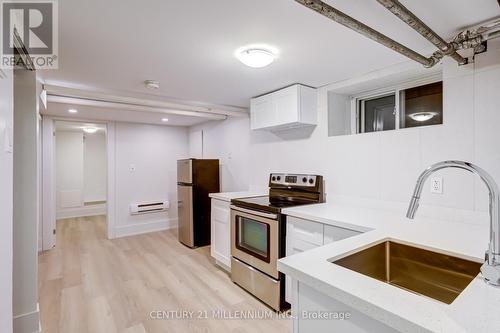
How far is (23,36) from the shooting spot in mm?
1486

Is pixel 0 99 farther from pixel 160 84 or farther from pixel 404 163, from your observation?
pixel 404 163

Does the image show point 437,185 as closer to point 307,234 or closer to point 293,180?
point 307,234

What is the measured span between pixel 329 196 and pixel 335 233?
79 cm

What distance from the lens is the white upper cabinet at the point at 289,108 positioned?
2.56m

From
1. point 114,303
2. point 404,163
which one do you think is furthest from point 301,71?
point 114,303

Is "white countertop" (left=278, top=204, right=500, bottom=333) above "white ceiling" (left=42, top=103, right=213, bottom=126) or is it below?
below

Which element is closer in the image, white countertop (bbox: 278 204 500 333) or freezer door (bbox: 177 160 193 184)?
white countertop (bbox: 278 204 500 333)

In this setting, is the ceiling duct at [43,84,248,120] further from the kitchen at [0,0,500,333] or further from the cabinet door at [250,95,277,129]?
the cabinet door at [250,95,277,129]

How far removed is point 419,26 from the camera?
1.26 metres

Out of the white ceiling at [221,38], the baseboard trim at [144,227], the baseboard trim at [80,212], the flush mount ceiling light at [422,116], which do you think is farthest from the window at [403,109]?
the baseboard trim at [80,212]

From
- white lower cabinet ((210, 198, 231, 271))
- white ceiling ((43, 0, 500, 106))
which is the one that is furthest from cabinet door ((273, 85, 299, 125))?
white lower cabinet ((210, 198, 231, 271))

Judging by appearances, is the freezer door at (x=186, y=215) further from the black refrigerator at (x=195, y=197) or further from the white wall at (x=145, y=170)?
the white wall at (x=145, y=170)

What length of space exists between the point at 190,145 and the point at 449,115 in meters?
4.36

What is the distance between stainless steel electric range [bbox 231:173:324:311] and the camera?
7.25ft
